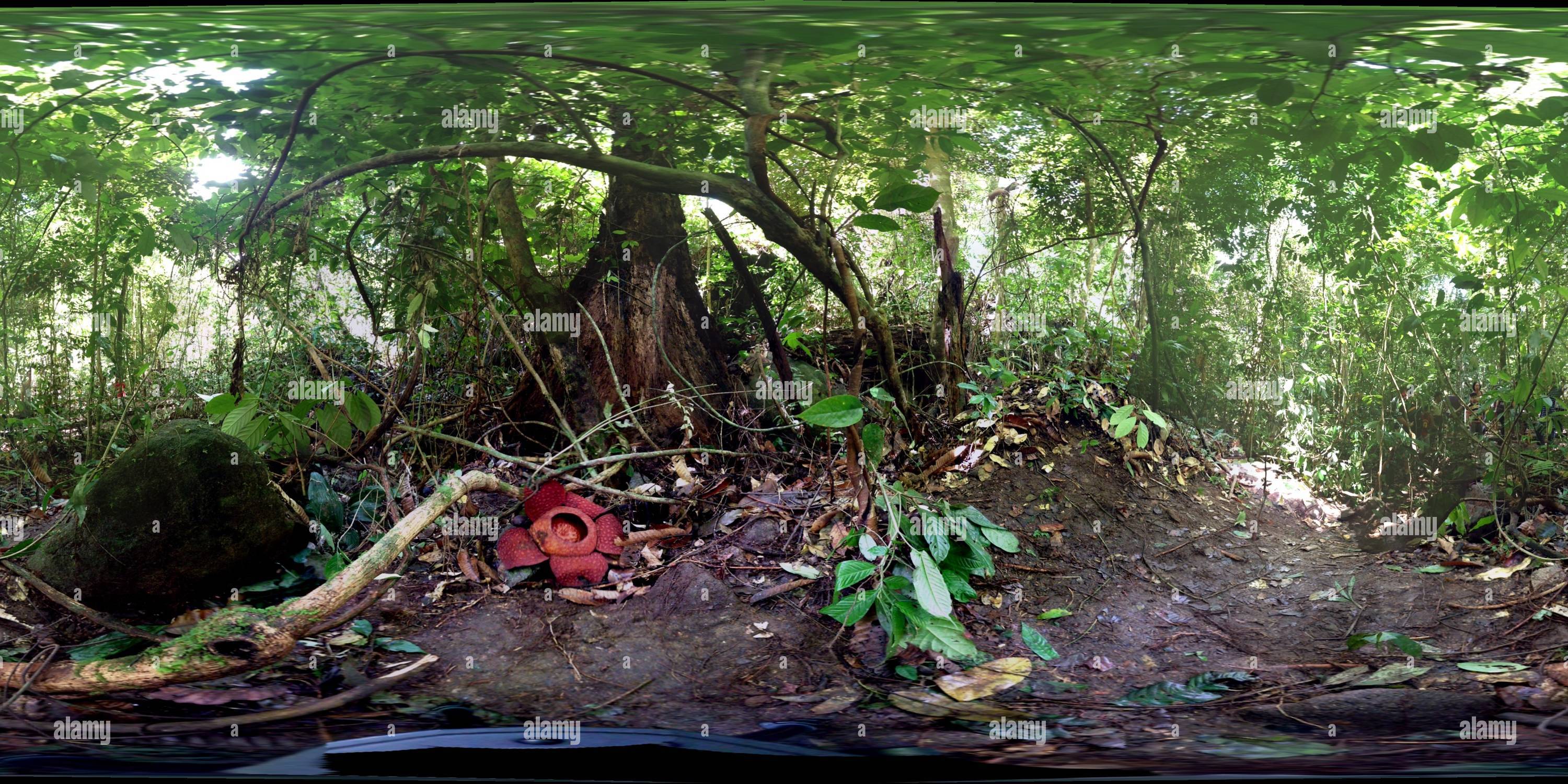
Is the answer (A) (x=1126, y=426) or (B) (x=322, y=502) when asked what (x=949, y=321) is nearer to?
(A) (x=1126, y=426)

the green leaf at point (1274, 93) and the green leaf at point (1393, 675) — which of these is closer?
the green leaf at point (1393, 675)

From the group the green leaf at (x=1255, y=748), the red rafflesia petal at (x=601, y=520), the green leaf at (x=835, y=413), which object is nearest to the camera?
the green leaf at (x=1255, y=748)

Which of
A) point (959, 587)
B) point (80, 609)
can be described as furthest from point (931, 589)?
point (80, 609)

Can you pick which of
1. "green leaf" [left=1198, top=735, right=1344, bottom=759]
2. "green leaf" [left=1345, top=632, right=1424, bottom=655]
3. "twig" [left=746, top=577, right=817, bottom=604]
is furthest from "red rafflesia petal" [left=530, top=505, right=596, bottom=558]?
"green leaf" [left=1345, top=632, right=1424, bottom=655]

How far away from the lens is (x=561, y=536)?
2.06 metres

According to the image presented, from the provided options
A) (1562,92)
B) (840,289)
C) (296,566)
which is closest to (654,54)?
(840,289)

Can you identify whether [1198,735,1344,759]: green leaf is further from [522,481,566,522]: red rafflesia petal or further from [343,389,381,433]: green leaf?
[343,389,381,433]: green leaf

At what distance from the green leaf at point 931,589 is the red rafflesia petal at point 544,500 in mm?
809

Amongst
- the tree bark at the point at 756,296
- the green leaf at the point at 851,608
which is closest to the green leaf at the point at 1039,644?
the green leaf at the point at 851,608

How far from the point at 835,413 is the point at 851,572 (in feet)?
1.13

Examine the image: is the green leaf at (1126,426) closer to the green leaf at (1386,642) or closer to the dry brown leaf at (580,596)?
the green leaf at (1386,642)

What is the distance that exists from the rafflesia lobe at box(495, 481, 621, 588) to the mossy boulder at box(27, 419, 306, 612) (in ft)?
1.64

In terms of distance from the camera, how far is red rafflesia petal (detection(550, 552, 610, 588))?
6.59 ft

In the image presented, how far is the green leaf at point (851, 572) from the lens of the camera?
6.34 feet
